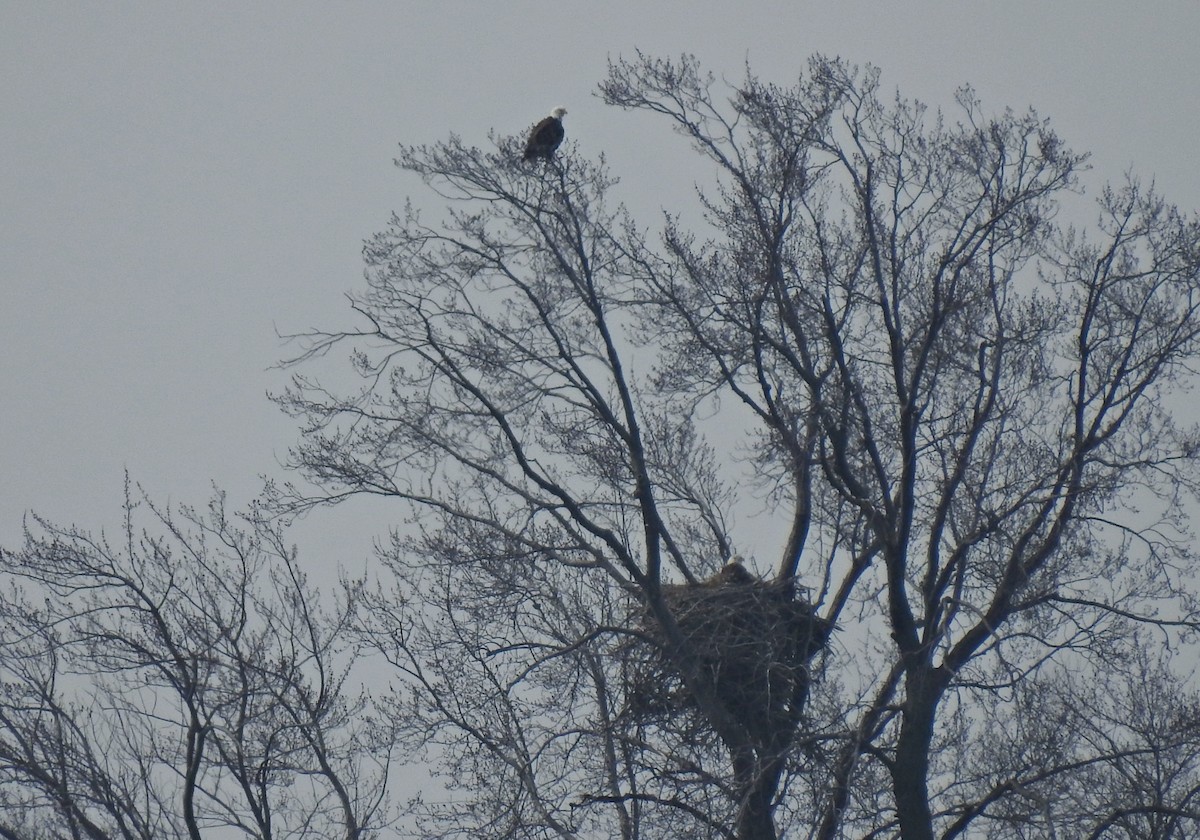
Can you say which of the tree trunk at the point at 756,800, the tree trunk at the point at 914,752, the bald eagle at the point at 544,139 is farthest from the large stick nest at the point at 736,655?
the bald eagle at the point at 544,139

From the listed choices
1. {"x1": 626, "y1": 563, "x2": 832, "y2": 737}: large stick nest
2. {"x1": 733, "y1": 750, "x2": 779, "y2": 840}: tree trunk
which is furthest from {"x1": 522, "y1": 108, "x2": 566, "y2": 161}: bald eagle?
{"x1": 733, "y1": 750, "x2": 779, "y2": 840}: tree trunk

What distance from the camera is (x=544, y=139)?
38.8 feet

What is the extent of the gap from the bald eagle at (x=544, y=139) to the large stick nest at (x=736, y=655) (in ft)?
10.5

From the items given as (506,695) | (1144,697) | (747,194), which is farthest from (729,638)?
(1144,697)

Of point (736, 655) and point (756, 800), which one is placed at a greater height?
point (736, 655)

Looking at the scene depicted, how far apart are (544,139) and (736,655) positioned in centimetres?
400

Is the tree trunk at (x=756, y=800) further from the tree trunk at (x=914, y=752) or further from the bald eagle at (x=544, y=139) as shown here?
the bald eagle at (x=544, y=139)

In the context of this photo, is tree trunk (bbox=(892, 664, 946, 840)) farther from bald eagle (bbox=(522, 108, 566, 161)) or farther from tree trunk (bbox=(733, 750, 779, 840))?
bald eagle (bbox=(522, 108, 566, 161))

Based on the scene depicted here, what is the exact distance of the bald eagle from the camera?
1119 centimetres

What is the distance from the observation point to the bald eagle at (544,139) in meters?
11.2

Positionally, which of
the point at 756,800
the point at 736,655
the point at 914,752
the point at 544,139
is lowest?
the point at 756,800

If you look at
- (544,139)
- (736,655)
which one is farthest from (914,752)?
(544,139)

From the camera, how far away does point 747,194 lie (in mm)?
11047

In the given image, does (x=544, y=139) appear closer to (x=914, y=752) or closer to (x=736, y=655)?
(x=736, y=655)
